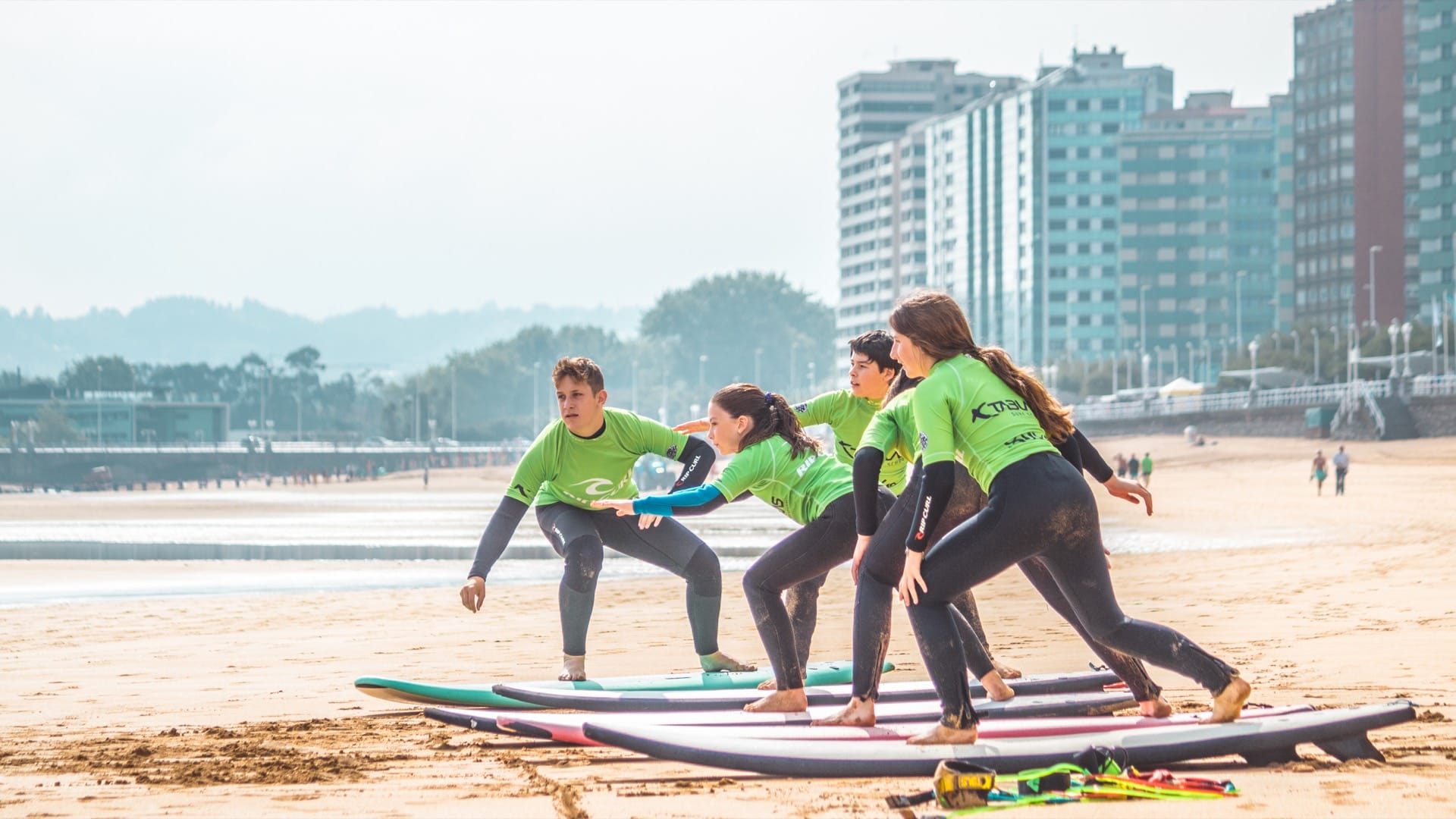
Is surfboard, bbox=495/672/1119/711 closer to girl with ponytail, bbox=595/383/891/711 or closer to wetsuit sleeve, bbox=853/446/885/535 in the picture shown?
girl with ponytail, bbox=595/383/891/711

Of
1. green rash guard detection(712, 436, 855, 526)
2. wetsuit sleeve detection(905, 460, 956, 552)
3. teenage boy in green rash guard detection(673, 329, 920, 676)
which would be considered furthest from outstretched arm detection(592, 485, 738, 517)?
wetsuit sleeve detection(905, 460, 956, 552)

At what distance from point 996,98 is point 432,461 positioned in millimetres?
71127

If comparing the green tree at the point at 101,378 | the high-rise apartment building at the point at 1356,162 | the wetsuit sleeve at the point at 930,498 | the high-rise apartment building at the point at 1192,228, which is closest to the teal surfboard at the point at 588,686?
the wetsuit sleeve at the point at 930,498

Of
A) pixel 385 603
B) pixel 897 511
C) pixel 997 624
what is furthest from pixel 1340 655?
pixel 385 603

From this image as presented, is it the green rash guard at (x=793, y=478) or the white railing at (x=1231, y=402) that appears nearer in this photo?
the green rash guard at (x=793, y=478)

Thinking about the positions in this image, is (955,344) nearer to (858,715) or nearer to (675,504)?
(675,504)

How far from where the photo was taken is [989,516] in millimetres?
5938

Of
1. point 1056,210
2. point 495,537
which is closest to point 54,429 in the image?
point 1056,210

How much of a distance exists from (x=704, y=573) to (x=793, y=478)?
1.22 metres

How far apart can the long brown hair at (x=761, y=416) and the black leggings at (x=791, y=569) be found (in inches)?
13.0

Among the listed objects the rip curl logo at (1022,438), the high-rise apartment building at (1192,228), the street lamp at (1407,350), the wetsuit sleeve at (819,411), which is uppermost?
the high-rise apartment building at (1192,228)

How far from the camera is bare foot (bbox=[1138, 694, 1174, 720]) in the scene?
6828 mm

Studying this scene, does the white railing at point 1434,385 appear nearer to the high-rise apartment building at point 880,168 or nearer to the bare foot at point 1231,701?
the bare foot at point 1231,701

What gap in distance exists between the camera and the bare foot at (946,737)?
19.8ft
